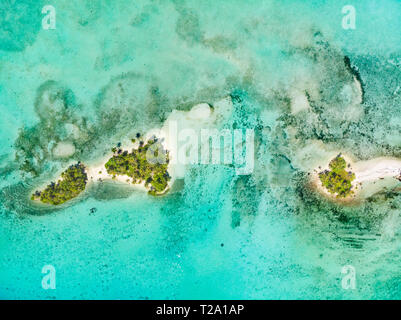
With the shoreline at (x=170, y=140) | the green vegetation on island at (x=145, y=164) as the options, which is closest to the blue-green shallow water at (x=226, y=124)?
the shoreline at (x=170, y=140)

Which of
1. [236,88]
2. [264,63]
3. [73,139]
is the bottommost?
[73,139]

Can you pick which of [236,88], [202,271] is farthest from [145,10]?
[202,271]

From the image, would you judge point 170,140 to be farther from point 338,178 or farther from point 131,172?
point 338,178

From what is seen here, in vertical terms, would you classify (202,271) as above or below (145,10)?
below

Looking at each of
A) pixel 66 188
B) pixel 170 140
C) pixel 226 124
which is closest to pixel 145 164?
pixel 170 140

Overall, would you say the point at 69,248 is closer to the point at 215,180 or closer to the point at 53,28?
the point at 215,180
